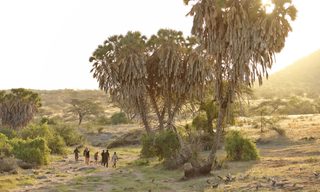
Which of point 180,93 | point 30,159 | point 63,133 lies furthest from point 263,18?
point 63,133

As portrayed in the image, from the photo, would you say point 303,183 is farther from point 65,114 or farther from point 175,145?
point 65,114

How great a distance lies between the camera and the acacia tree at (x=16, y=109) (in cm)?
6075

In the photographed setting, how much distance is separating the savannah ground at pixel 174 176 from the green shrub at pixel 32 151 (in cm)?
108

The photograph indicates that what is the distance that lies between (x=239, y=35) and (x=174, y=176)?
9.54m

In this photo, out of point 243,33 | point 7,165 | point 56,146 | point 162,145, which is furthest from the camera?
point 56,146

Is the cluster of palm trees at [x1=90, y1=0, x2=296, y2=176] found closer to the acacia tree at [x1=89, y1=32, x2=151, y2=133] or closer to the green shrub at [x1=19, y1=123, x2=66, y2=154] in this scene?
the acacia tree at [x1=89, y1=32, x2=151, y2=133]

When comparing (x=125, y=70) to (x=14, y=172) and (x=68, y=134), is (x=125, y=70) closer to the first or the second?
(x=14, y=172)

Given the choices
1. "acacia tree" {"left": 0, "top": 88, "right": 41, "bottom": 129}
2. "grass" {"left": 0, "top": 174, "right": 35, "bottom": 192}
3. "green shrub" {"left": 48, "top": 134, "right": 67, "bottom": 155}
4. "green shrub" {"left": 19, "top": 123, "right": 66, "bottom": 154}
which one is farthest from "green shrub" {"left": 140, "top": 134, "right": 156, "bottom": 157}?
"acacia tree" {"left": 0, "top": 88, "right": 41, "bottom": 129}

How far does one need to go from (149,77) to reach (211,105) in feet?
21.9

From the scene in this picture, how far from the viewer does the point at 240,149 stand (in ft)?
109

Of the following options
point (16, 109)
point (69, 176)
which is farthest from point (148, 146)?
point (16, 109)

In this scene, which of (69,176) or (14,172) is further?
(14,172)

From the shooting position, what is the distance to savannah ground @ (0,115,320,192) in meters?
21.2

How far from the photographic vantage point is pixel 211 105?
44469 millimetres
